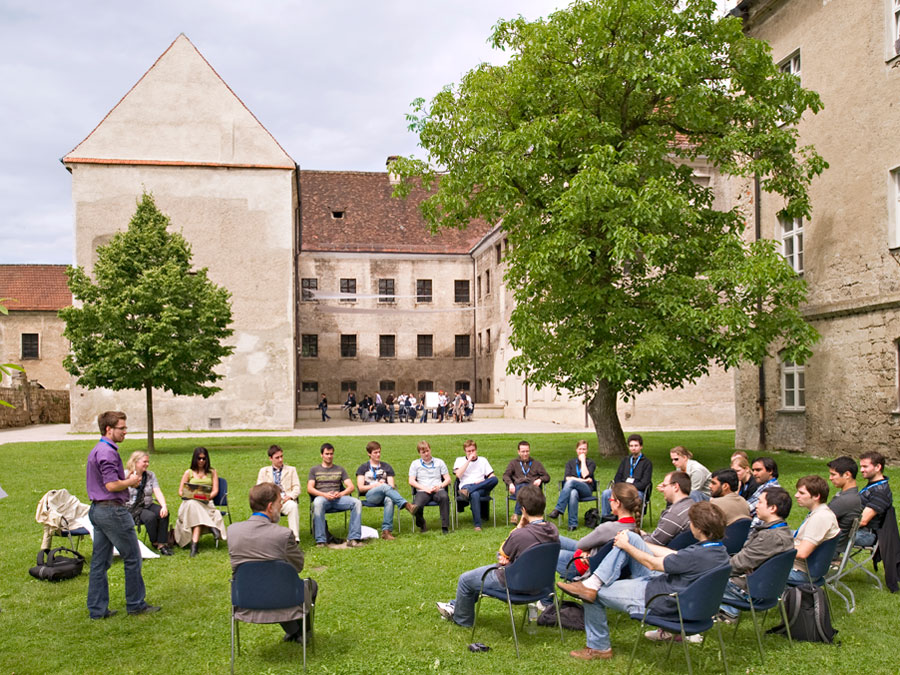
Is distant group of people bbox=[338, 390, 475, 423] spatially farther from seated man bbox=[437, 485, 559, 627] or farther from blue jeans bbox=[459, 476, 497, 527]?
seated man bbox=[437, 485, 559, 627]

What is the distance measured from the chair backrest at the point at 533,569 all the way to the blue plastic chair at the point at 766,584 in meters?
1.38

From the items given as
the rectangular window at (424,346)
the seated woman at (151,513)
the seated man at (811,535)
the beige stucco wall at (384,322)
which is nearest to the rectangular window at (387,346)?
the beige stucco wall at (384,322)

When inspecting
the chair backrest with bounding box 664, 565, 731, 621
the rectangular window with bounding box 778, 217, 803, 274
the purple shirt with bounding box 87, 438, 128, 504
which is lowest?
the chair backrest with bounding box 664, 565, 731, 621

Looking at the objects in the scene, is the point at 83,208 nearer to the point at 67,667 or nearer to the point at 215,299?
the point at 215,299

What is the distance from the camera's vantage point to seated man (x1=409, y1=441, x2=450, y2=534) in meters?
11.6

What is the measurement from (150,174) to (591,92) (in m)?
22.8

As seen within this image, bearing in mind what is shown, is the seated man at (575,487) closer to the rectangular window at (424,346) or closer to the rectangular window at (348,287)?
the rectangular window at (424,346)

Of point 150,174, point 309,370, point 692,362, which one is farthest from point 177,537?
point 309,370

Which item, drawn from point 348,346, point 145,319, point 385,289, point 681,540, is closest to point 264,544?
point 681,540

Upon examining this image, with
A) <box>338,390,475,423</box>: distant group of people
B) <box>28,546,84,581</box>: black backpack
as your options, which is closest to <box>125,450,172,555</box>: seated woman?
<box>28,546,84,581</box>: black backpack

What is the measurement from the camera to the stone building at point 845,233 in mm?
17500

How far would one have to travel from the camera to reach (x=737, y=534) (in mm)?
7527

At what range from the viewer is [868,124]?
59.3 feet

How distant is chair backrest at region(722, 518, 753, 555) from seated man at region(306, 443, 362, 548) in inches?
189
